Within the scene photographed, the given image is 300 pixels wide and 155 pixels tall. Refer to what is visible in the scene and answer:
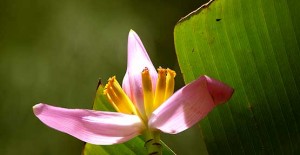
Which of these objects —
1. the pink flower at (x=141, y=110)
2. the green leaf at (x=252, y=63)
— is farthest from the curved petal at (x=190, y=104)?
the green leaf at (x=252, y=63)

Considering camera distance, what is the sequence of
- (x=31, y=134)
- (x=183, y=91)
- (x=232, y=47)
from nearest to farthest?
1. (x=183, y=91)
2. (x=232, y=47)
3. (x=31, y=134)

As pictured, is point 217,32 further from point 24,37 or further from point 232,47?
point 24,37

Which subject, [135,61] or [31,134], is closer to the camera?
[135,61]

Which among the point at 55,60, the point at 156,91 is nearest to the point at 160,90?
the point at 156,91

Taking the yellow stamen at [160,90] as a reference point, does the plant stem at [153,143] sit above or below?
below

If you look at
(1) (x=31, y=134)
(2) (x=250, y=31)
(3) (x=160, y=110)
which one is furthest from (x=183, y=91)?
(1) (x=31, y=134)

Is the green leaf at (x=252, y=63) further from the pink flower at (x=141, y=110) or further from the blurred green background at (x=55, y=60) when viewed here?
the blurred green background at (x=55, y=60)

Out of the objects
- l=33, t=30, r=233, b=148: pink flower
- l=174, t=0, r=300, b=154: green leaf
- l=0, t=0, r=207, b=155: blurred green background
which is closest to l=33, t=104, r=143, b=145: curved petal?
l=33, t=30, r=233, b=148: pink flower

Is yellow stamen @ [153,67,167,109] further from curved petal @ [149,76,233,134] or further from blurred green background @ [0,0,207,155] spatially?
blurred green background @ [0,0,207,155]
